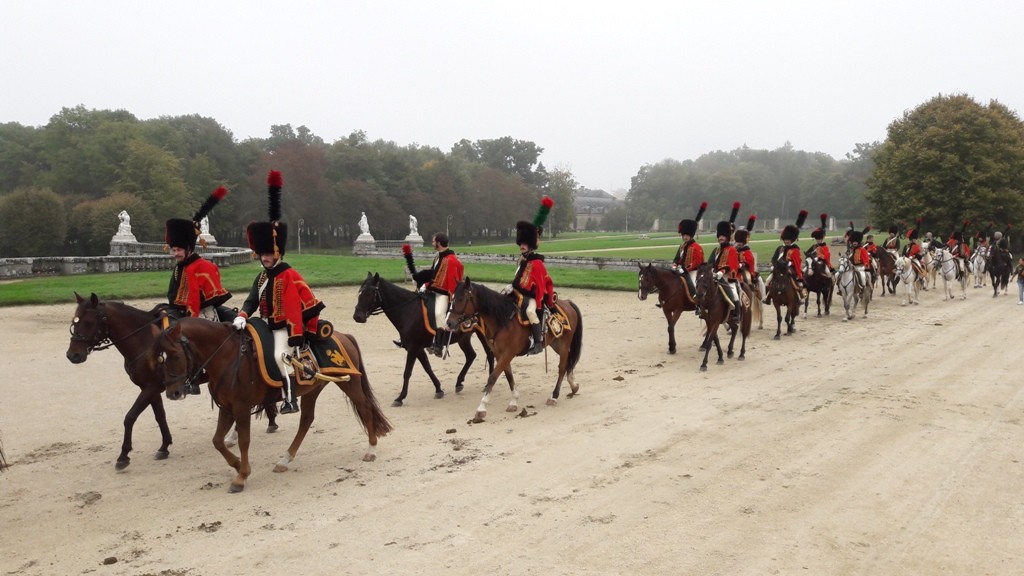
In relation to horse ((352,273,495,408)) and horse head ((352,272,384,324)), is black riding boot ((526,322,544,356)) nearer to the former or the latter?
horse ((352,273,495,408))

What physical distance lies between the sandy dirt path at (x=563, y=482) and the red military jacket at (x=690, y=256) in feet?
9.56

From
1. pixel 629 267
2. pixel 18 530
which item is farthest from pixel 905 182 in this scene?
pixel 18 530

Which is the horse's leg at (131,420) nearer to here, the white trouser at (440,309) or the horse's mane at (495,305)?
the white trouser at (440,309)

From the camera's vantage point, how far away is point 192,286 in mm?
8969

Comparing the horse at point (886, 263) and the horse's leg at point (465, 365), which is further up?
the horse at point (886, 263)

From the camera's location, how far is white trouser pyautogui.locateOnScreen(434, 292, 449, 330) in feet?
36.2

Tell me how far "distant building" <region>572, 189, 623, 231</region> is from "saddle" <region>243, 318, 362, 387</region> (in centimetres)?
10982

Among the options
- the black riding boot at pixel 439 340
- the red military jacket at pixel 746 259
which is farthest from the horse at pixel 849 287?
the black riding boot at pixel 439 340

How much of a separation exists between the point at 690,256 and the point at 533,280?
19.5 ft

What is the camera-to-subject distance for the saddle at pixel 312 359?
24.6 feet

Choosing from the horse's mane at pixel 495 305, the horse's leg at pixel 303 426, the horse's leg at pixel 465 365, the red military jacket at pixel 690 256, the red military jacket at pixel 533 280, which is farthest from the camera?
the red military jacket at pixel 690 256

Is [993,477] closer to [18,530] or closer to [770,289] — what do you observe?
[18,530]

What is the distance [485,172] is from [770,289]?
60.8 m

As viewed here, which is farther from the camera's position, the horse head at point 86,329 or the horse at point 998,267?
the horse at point 998,267
